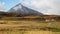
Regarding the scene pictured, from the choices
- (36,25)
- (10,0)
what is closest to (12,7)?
(10,0)

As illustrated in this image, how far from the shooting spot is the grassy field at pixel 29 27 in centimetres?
153

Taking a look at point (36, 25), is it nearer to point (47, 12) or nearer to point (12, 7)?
point (47, 12)

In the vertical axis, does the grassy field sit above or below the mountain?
below

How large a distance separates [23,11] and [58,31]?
0.44m

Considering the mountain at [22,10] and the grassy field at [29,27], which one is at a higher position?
the mountain at [22,10]

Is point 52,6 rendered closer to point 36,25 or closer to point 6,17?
point 36,25

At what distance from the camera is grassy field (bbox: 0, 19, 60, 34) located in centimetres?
153

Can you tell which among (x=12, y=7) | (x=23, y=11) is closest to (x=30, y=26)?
(x=23, y=11)

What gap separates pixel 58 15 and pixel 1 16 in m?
0.62

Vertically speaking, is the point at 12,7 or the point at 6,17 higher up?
the point at 12,7

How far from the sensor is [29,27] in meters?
1.53

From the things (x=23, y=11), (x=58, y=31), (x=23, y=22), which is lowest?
(x=58, y=31)

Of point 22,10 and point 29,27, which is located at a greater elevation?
point 22,10

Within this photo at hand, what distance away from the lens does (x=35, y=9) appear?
1544 mm
